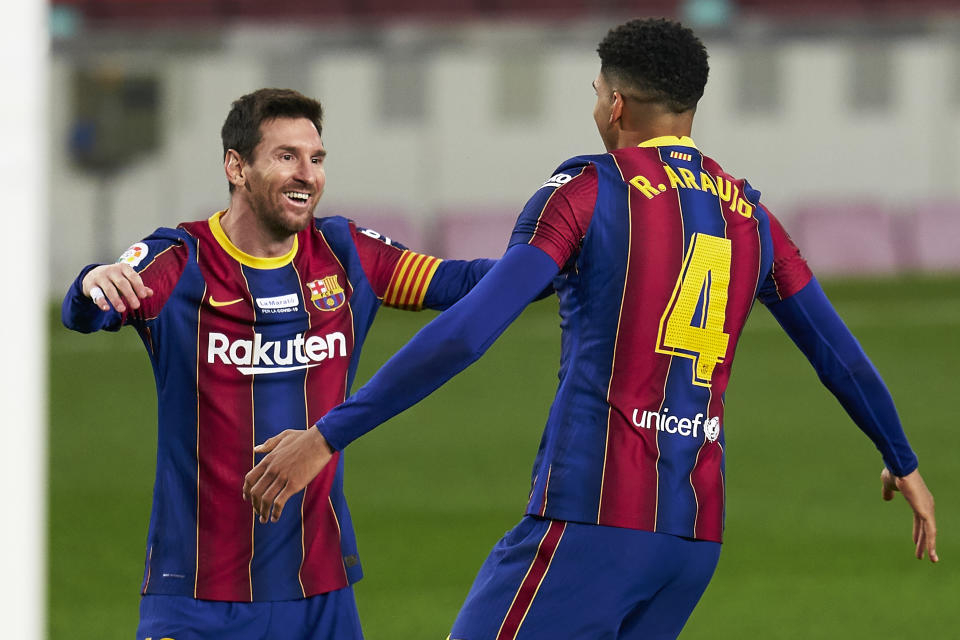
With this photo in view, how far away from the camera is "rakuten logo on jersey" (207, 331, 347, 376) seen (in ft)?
13.3

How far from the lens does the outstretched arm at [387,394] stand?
10.5ft

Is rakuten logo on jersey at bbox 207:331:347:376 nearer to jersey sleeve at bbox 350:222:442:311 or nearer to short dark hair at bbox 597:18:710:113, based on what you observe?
jersey sleeve at bbox 350:222:442:311

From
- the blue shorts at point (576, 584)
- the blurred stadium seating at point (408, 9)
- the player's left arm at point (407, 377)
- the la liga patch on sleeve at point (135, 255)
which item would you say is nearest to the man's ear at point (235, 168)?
the la liga patch on sleeve at point (135, 255)

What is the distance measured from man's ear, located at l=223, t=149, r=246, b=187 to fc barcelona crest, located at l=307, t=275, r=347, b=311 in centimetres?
33

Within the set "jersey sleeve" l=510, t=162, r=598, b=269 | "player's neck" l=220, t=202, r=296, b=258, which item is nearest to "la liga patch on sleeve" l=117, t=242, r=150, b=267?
"player's neck" l=220, t=202, r=296, b=258

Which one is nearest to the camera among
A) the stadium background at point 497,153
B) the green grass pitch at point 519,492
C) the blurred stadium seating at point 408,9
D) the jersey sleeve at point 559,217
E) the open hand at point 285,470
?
the open hand at point 285,470

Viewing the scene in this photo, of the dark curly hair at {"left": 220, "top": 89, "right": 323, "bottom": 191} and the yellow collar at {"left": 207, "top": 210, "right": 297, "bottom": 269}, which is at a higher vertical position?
the dark curly hair at {"left": 220, "top": 89, "right": 323, "bottom": 191}

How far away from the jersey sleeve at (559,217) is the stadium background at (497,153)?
29.2ft

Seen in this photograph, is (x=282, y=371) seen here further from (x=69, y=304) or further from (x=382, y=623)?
(x=382, y=623)

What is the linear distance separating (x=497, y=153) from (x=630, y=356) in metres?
20.9

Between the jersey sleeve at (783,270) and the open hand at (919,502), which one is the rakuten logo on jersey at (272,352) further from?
the open hand at (919,502)

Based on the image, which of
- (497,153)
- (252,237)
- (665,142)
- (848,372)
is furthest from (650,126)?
(497,153)

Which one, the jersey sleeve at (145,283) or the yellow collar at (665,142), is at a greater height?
the yellow collar at (665,142)

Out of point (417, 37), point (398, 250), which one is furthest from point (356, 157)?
point (398, 250)
